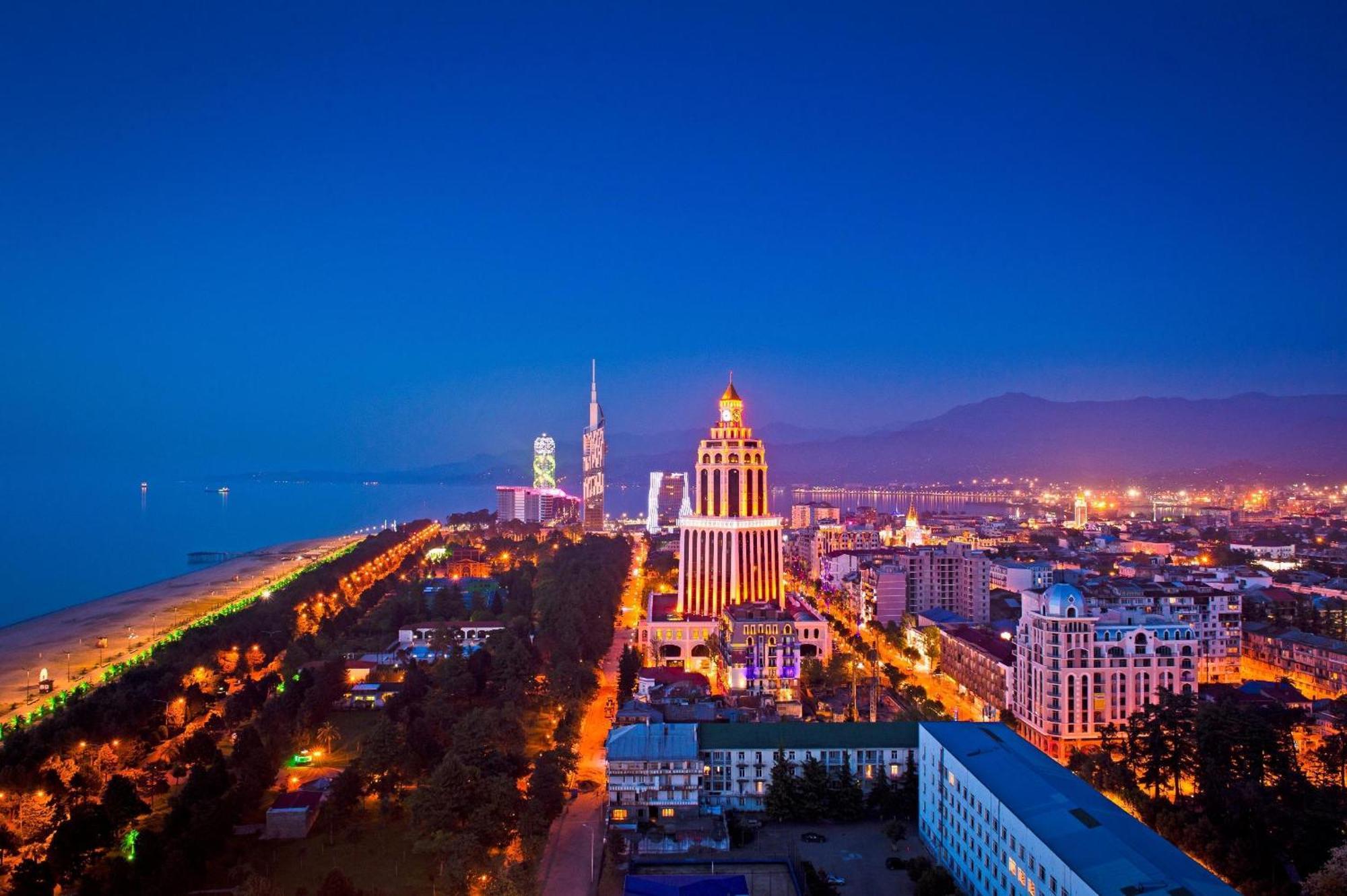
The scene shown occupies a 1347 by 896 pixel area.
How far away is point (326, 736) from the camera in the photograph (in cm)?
2731

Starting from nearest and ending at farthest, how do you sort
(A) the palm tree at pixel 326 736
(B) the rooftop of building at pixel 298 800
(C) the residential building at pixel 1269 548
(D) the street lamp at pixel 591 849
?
(D) the street lamp at pixel 591 849
(B) the rooftop of building at pixel 298 800
(A) the palm tree at pixel 326 736
(C) the residential building at pixel 1269 548

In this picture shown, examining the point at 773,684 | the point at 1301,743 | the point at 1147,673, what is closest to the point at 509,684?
the point at 773,684

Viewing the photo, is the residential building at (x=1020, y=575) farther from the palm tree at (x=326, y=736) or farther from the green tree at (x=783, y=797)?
the palm tree at (x=326, y=736)

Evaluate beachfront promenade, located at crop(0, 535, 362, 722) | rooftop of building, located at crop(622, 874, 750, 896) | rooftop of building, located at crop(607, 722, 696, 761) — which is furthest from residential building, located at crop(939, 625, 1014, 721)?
beachfront promenade, located at crop(0, 535, 362, 722)

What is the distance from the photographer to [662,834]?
20609 mm

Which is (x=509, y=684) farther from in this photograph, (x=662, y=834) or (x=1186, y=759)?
(x=1186, y=759)

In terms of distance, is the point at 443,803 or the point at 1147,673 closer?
the point at 443,803

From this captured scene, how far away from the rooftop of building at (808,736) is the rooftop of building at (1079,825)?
2905 millimetres

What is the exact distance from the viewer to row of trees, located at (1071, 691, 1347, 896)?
1753cm

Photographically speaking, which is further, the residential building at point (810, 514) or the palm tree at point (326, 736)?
the residential building at point (810, 514)

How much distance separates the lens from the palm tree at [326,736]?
27.1 m

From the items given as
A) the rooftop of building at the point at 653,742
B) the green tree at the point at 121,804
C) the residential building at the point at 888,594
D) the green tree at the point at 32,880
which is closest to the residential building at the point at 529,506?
the residential building at the point at 888,594

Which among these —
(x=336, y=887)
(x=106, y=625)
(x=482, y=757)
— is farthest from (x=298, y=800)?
(x=106, y=625)

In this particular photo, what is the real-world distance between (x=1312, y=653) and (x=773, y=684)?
1851 centimetres
